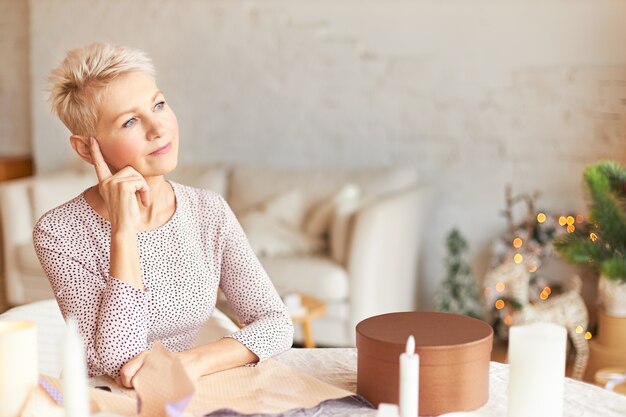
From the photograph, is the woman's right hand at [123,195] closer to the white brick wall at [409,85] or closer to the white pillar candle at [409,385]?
the white pillar candle at [409,385]

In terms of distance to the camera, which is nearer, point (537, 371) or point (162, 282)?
point (537, 371)

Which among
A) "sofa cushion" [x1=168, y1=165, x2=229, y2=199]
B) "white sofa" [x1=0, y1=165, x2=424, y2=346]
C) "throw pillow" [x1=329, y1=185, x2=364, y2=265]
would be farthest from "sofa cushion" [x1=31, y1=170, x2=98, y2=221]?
"throw pillow" [x1=329, y1=185, x2=364, y2=265]

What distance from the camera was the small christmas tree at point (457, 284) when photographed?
13.1 ft

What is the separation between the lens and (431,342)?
130 cm

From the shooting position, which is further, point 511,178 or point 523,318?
point 511,178

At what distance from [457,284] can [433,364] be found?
9.12 feet

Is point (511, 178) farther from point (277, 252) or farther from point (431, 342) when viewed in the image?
point (431, 342)

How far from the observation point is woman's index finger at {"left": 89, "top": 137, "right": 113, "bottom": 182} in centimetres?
169

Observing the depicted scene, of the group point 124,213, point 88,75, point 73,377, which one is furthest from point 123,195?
point 73,377

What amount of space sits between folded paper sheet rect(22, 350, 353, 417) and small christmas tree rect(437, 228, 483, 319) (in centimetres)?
260

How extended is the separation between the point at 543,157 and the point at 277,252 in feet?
4.20

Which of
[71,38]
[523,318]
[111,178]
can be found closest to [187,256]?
[111,178]

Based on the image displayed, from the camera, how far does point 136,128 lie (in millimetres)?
1700

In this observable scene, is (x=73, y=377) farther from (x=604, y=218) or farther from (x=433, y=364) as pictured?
(x=604, y=218)
